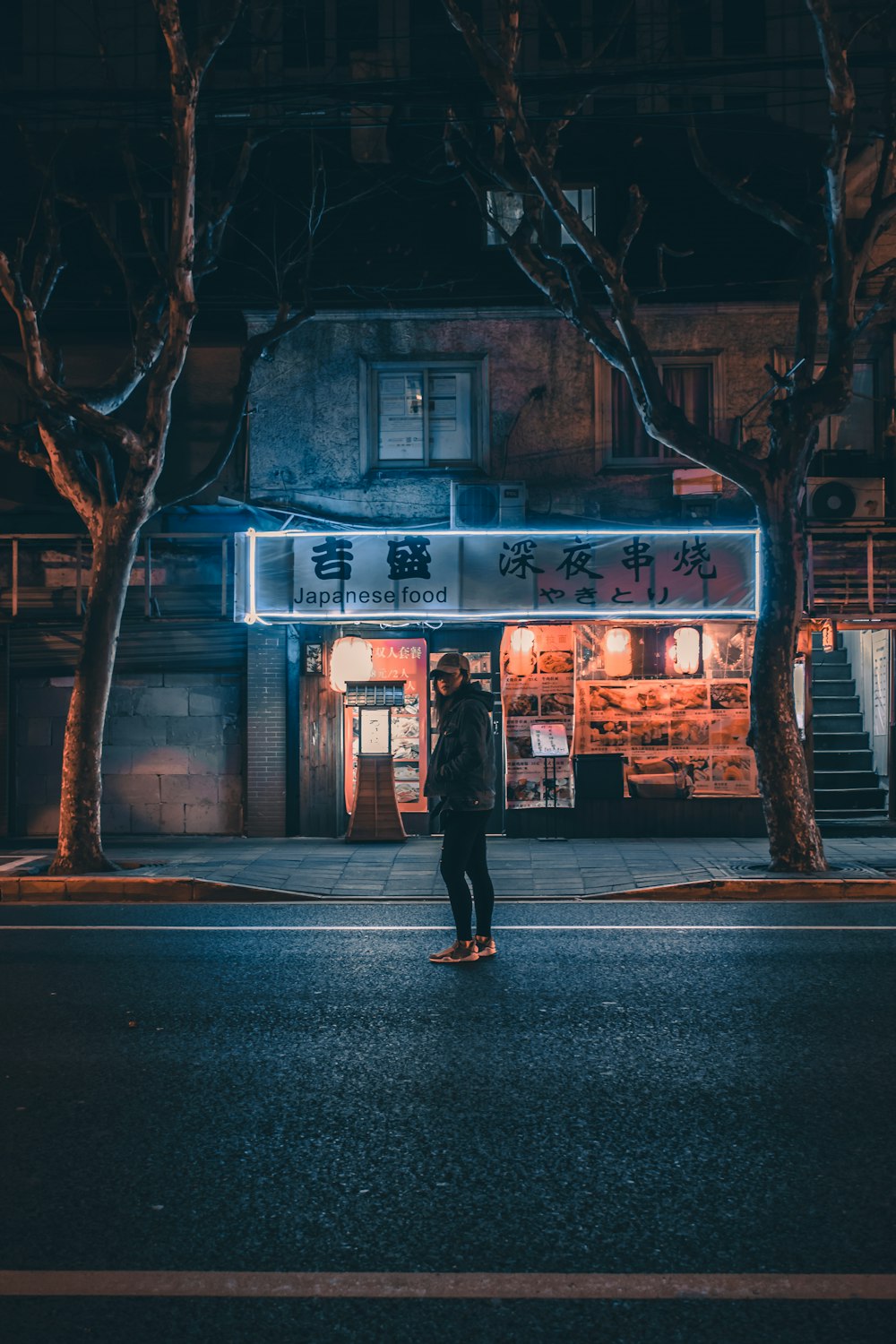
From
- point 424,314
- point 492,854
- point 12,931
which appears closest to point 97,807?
point 12,931

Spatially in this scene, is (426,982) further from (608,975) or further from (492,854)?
(492,854)

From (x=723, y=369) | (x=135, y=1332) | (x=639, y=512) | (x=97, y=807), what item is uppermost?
(x=723, y=369)

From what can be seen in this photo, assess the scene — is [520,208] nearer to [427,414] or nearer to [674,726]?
[427,414]

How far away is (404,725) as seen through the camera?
1689cm

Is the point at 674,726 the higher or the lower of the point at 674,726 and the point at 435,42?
the lower

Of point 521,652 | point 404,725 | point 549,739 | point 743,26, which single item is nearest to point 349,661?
point 404,725

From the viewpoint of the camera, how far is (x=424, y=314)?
16703mm

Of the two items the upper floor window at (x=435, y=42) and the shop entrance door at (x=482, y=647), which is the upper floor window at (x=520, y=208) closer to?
the upper floor window at (x=435, y=42)

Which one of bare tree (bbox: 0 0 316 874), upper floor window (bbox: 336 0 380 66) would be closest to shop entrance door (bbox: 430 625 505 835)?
bare tree (bbox: 0 0 316 874)

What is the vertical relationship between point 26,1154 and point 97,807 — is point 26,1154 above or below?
below

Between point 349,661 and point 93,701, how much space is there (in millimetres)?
3443

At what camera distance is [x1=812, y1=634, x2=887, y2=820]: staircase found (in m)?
17.5

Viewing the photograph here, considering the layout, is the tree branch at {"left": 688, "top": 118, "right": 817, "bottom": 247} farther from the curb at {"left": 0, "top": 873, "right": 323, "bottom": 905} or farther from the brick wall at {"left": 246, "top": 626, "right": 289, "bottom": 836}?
the curb at {"left": 0, "top": 873, "right": 323, "bottom": 905}

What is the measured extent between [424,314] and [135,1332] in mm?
15026
